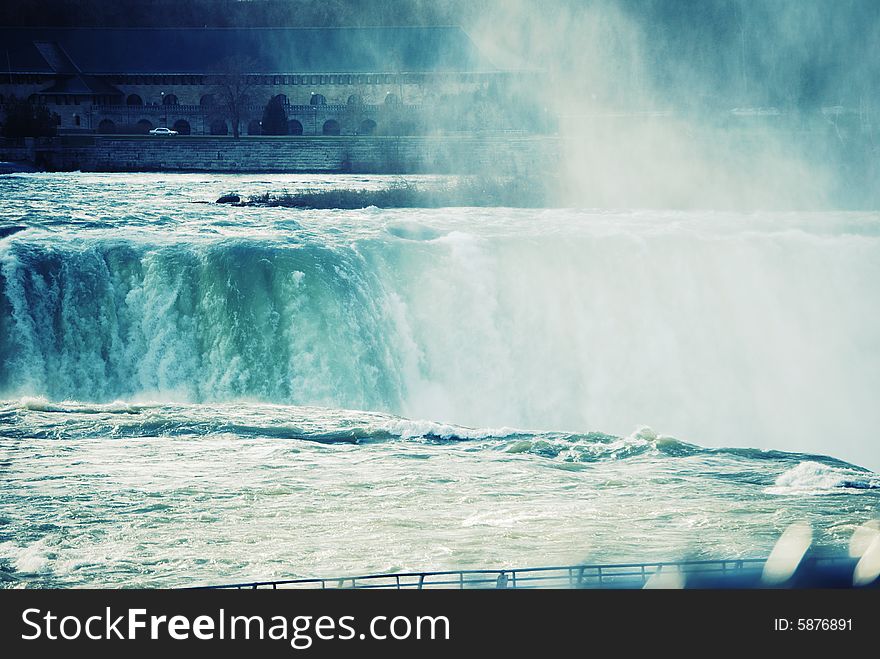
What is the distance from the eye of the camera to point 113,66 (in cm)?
7350

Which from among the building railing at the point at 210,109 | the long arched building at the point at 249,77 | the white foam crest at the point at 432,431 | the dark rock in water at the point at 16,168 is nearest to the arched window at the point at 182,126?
the long arched building at the point at 249,77

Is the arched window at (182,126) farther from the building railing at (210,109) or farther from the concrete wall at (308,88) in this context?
the building railing at (210,109)

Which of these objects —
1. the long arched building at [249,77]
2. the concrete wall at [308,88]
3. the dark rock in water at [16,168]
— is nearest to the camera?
the dark rock in water at [16,168]

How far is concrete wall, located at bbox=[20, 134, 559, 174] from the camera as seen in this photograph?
53.7 m

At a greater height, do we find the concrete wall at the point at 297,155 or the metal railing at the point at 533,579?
the concrete wall at the point at 297,155

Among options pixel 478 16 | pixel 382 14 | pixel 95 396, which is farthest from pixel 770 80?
pixel 95 396

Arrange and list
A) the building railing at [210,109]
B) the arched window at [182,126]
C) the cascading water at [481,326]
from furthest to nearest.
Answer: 1. the arched window at [182,126]
2. the building railing at [210,109]
3. the cascading water at [481,326]

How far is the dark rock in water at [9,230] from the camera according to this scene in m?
27.5

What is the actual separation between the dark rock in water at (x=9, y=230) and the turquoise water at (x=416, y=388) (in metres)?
0.69

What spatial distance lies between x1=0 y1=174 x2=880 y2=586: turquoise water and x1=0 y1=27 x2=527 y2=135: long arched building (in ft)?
106

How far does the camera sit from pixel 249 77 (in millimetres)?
71500

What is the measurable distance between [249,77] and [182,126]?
481 cm

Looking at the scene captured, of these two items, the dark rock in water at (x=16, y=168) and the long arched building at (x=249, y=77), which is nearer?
the dark rock in water at (x=16, y=168)
